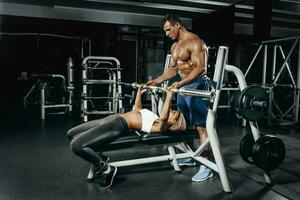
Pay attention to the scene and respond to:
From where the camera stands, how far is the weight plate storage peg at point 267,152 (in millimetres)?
1952

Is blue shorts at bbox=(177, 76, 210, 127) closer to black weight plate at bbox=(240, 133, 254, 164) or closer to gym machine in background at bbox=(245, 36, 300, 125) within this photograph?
black weight plate at bbox=(240, 133, 254, 164)

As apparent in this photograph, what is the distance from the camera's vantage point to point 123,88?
266 inches

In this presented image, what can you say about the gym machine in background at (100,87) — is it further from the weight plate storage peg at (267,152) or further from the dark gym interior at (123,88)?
the weight plate storage peg at (267,152)

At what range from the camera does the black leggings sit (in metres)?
1.91

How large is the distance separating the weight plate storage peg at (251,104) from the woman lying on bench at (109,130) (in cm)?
47

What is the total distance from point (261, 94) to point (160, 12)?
5791 mm

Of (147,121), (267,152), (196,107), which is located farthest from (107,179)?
(267,152)

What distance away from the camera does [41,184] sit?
2.05 meters

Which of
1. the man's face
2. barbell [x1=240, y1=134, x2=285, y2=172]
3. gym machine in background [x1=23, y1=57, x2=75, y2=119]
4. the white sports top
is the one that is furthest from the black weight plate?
gym machine in background [x1=23, y1=57, x2=75, y2=119]

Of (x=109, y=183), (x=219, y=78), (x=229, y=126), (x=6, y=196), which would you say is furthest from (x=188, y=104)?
(x=229, y=126)

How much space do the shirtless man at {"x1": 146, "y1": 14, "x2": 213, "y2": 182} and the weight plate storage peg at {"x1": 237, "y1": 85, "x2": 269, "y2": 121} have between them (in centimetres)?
40

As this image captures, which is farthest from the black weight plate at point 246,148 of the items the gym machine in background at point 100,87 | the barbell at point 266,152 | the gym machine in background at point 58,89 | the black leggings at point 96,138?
the gym machine in background at point 58,89

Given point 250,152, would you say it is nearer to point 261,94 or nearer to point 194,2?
point 261,94

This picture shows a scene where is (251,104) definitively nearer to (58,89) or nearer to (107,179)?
(107,179)
